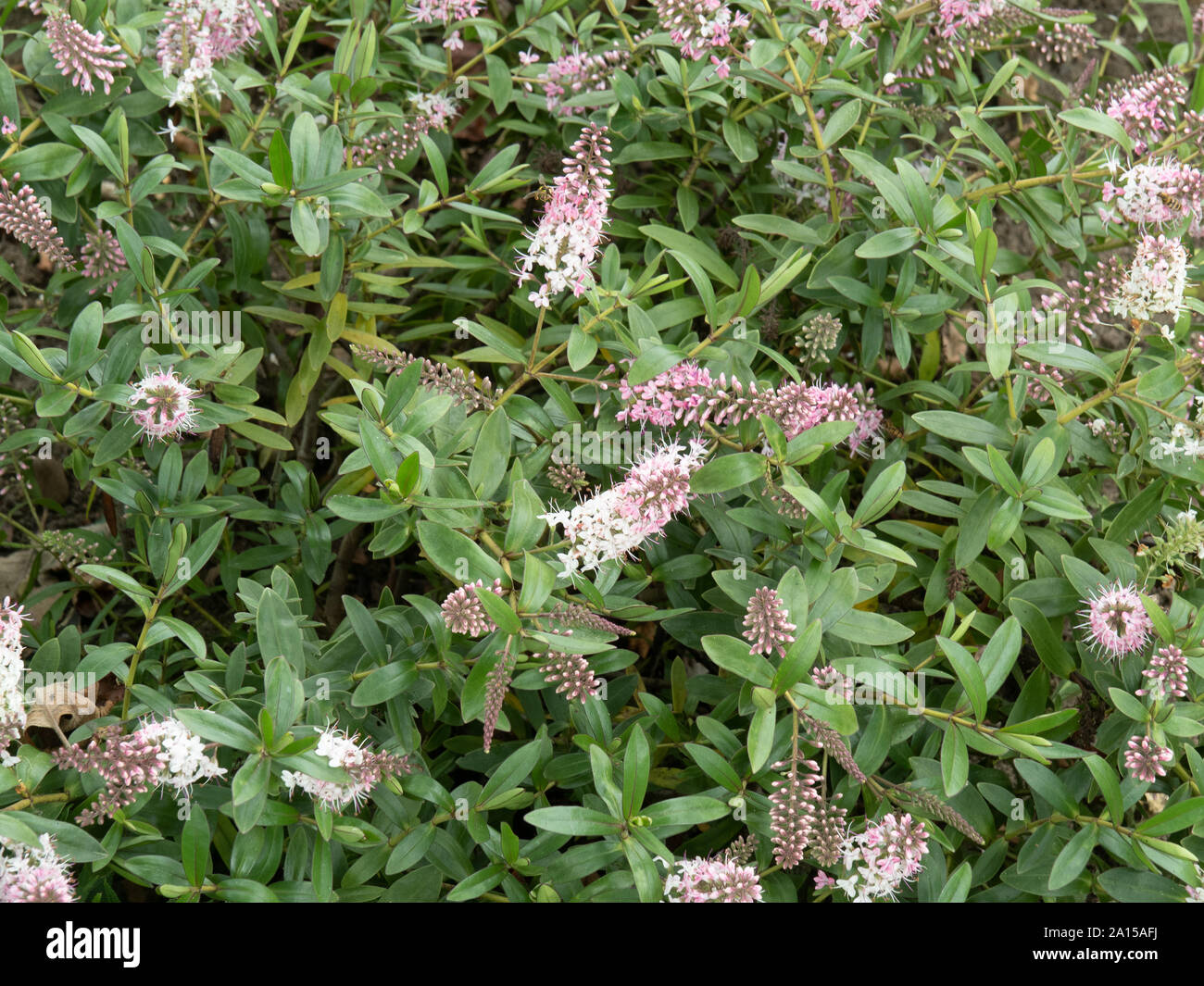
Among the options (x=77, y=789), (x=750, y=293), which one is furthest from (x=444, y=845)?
(x=750, y=293)

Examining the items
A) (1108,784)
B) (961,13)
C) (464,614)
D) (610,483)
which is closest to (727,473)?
(610,483)

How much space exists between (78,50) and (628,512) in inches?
58.7

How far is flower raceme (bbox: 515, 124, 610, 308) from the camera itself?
6.04 ft

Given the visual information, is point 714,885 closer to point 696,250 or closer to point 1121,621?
point 1121,621

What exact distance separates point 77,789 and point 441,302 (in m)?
1.46

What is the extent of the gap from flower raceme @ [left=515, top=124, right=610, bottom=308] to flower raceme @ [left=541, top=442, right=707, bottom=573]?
41cm

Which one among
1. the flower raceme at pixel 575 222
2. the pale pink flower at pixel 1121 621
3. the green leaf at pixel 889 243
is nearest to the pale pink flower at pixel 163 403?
the flower raceme at pixel 575 222

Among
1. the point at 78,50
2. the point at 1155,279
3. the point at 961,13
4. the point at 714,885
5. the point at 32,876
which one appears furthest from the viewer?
the point at 961,13

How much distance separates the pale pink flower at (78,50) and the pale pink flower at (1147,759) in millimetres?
2350

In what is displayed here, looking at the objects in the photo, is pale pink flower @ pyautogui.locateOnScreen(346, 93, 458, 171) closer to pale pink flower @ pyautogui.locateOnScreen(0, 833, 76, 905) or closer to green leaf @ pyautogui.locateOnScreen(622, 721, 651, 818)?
green leaf @ pyautogui.locateOnScreen(622, 721, 651, 818)

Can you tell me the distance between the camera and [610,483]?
6.79 ft

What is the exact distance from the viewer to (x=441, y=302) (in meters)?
2.74

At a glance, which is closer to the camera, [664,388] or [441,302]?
[664,388]
